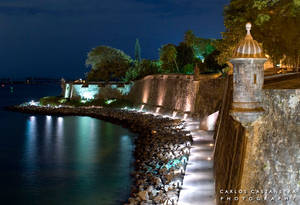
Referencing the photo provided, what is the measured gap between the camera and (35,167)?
21562 mm

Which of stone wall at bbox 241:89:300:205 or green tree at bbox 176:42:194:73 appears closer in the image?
→ stone wall at bbox 241:89:300:205

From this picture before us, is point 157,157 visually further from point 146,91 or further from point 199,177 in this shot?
point 146,91

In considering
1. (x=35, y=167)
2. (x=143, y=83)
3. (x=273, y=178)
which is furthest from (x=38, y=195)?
(x=143, y=83)

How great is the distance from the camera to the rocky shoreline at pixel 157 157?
14338 mm

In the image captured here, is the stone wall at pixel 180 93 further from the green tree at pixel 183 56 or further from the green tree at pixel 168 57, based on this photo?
the green tree at pixel 183 56

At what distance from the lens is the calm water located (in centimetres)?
1658

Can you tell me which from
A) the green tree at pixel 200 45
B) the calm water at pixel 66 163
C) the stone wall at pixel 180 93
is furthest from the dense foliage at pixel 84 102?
the green tree at pixel 200 45

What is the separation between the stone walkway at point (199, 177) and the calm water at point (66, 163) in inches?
121

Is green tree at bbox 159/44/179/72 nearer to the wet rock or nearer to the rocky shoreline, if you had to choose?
the rocky shoreline

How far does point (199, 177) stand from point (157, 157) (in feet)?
17.4

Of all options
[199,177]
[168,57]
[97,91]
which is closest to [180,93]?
[168,57]

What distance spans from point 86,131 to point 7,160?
10.2 meters

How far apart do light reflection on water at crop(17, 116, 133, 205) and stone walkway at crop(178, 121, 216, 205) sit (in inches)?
121

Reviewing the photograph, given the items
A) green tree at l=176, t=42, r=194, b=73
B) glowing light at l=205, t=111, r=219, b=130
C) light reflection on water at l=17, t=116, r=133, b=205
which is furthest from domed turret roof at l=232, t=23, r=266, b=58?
green tree at l=176, t=42, r=194, b=73
